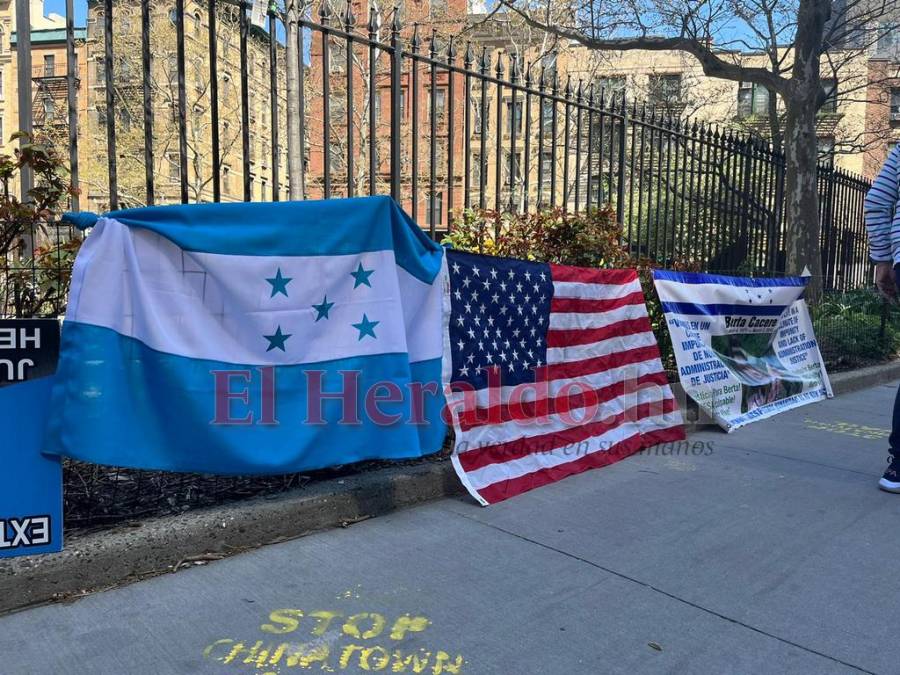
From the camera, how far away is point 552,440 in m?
4.89

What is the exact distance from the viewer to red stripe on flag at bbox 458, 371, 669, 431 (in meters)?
4.48

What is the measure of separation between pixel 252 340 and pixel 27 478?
46.3 inches

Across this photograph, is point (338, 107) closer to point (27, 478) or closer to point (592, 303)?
point (592, 303)

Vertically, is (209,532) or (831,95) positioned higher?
(831,95)

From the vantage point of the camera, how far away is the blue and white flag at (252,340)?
10.6ft

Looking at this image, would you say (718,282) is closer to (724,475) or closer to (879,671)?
(724,475)

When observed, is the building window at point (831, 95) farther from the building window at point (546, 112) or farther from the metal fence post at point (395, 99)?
the metal fence post at point (395, 99)

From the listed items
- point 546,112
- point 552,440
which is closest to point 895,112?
point 546,112

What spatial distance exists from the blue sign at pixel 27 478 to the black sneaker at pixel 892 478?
15.7ft

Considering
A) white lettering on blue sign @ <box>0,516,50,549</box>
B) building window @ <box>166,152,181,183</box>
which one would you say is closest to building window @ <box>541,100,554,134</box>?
white lettering on blue sign @ <box>0,516,50,549</box>

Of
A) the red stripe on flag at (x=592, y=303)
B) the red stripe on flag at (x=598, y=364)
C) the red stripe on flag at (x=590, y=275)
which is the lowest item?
the red stripe on flag at (x=598, y=364)

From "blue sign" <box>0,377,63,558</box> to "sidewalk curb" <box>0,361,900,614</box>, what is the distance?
0.09m

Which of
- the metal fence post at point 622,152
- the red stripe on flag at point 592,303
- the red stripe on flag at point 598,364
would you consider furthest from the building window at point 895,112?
the red stripe on flag at point 598,364

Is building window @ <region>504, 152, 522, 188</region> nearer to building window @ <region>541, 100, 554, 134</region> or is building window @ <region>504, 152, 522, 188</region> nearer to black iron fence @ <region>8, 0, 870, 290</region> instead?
black iron fence @ <region>8, 0, 870, 290</region>
